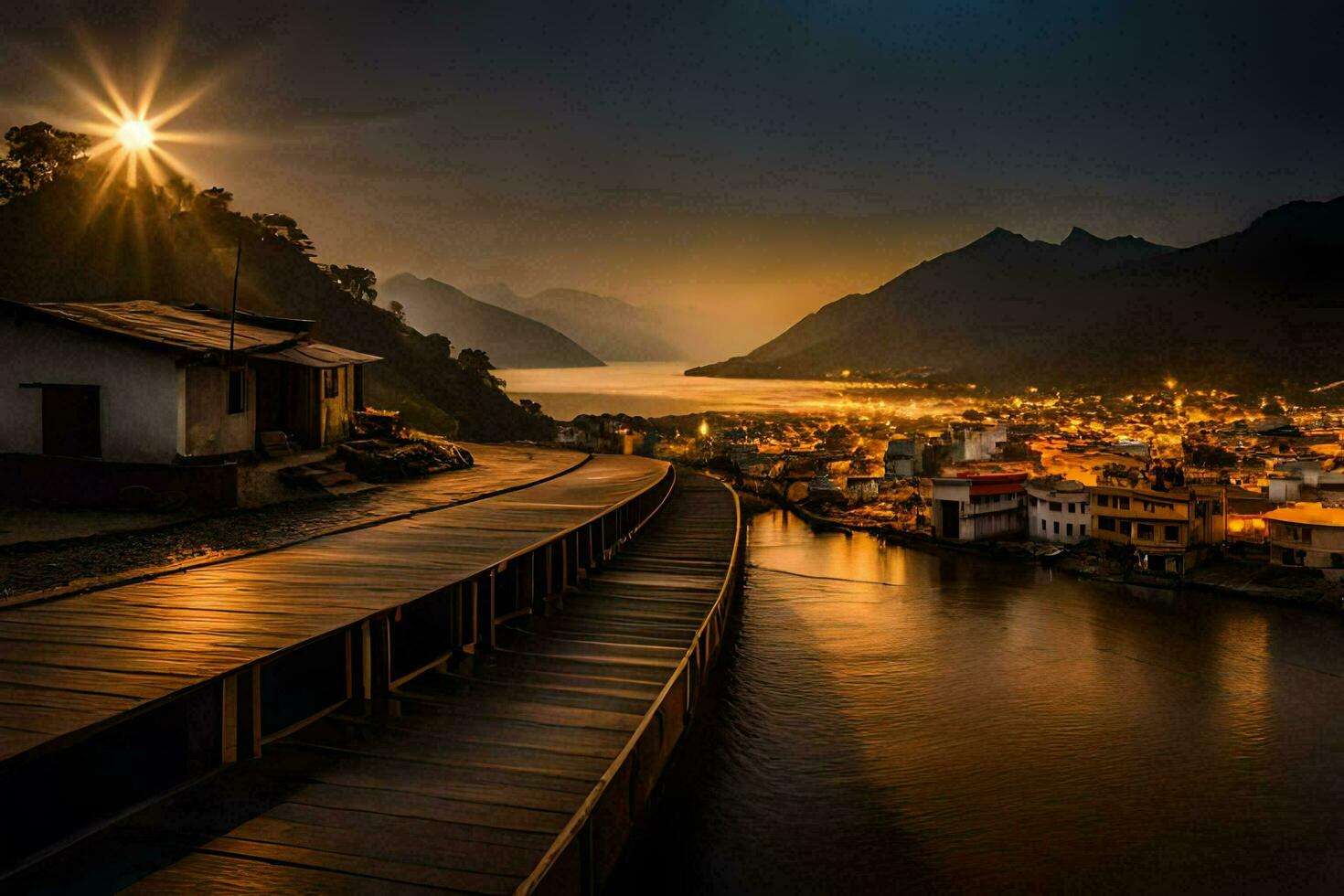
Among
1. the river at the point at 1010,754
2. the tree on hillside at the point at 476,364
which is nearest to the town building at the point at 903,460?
the river at the point at 1010,754

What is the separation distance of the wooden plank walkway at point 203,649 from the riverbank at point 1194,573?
104 feet

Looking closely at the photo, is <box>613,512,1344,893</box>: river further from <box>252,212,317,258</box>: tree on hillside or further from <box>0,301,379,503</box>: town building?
<box>252,212,317,258</box>: tree on hillside

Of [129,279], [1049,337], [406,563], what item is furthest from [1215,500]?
[1049,337]

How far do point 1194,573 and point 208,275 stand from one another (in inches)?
2697

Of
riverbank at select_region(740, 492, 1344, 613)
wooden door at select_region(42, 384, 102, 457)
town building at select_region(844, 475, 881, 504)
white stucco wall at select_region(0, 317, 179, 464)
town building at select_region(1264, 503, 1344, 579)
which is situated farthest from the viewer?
town building at select_region(844, 475, 881, 504)

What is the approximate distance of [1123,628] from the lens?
31.1m

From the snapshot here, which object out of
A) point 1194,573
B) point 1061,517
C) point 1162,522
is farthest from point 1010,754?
point 1061,517

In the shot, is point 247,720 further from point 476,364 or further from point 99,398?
point 476,364

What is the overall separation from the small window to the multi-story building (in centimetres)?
3854

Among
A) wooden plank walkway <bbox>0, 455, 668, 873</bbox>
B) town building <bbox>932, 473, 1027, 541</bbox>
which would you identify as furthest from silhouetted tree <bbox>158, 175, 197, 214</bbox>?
wooden plank walkway <bbox>0, 455, 668, 873</bbox>

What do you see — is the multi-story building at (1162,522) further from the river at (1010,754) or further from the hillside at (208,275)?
the hillside at (208,275)

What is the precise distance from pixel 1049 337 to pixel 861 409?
71.7 metres

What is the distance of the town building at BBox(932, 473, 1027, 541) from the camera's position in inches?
1843

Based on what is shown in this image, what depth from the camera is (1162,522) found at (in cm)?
3981
